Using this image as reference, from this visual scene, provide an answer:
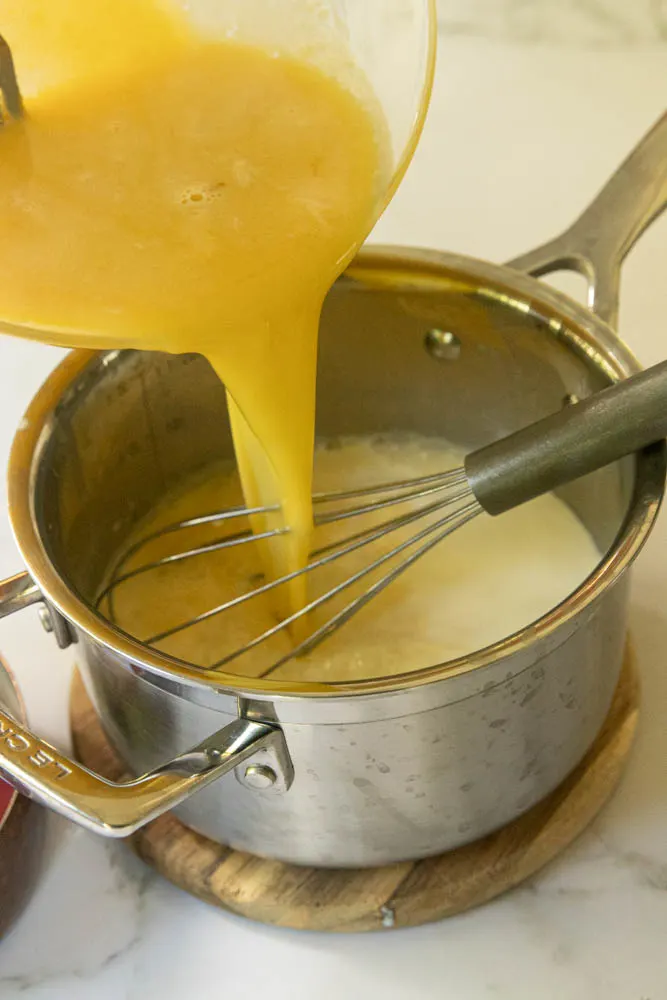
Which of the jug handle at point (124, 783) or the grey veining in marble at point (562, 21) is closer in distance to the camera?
the jug handle at point (124, 783)

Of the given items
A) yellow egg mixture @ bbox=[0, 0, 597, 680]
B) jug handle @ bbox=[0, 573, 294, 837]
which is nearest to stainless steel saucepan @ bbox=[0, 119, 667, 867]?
jug handle @ bbox=[0, 573, 294, 837]

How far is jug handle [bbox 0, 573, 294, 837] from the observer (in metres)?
0.51

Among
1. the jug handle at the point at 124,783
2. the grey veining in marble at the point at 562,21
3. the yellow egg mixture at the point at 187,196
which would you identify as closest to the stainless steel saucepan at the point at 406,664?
the jug handle at the point at 124,783

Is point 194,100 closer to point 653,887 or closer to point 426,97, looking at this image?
point 426,97

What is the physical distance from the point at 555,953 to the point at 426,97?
1.55 feet

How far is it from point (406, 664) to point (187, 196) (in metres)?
0.34

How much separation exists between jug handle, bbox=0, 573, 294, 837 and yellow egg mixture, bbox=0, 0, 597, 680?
0.19 meters

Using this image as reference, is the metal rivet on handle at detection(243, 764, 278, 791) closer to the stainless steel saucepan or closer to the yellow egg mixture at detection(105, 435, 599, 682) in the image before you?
the stainless steel saucepan

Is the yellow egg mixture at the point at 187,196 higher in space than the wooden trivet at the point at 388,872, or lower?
higher

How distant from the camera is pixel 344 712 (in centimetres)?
53

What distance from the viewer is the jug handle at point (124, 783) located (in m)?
0.51

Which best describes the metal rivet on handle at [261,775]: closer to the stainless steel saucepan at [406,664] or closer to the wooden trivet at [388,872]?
the stainless steel saucepan at [406,664]

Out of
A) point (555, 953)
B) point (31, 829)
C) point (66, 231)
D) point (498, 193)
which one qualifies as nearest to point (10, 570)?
point (31, 829)

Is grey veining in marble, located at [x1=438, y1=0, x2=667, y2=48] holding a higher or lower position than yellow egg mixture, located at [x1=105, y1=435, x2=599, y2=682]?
higher
